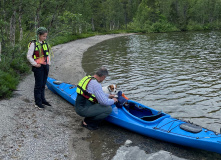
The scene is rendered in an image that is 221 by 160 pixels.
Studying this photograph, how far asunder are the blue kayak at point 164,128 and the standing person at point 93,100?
1.52 feet

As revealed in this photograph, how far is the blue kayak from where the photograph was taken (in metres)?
4.87

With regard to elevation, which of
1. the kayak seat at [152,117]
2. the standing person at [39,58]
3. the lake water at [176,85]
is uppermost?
the standing person at [39,58]

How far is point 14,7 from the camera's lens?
31.4 feet

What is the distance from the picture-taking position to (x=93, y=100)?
5.84 metres

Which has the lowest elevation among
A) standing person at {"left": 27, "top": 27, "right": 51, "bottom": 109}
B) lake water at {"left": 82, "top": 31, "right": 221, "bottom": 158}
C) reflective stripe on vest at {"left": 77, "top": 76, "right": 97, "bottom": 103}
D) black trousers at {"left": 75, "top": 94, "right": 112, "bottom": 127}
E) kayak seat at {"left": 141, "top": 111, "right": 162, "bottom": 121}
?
lake water at {"left": 82, "top": 31, "right": 221, "bottom": 158}

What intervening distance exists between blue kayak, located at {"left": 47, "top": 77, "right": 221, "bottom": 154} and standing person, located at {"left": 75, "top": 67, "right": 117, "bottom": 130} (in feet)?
1.52

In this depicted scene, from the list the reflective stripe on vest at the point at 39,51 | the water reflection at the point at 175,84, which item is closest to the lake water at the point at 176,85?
the water reflection at the point at 175,84

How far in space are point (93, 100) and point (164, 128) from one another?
6.44ft

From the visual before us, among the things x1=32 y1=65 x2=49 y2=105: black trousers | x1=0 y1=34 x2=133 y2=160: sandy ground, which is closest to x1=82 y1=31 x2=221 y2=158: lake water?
x1=0 y1=34 x2=133 y2=160: sandy ground

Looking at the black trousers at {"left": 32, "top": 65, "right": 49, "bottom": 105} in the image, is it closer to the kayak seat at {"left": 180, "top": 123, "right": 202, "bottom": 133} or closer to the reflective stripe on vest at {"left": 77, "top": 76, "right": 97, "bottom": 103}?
the reflective stripe on vest at {"left": 77, "top": 76, "right": 97, "bottom": 103}

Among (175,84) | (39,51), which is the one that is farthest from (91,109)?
(175,84)

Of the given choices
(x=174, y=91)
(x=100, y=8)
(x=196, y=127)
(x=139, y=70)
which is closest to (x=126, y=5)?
(x=100, y=8)

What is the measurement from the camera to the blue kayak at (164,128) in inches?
192

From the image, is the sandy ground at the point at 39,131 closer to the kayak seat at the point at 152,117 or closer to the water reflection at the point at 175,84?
the kayak seat at the point at 152,117
